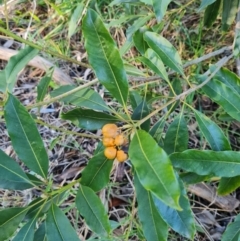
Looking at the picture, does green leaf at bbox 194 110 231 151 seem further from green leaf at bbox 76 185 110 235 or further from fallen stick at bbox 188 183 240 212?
fallen stick at bbox 188 183 240 212

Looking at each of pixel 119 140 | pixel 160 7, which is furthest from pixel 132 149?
pixel 160 7

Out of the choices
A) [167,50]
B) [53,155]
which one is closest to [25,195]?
[53,155]

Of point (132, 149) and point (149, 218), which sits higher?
point (132, 149)

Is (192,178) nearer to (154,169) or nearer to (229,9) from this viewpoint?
(154,169)

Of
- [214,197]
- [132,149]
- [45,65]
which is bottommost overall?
[214,197]

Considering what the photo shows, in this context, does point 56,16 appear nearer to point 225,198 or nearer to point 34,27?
point 34,27

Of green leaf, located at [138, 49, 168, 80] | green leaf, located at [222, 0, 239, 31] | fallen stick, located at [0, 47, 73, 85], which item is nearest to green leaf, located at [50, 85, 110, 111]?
green leaf, located at [138, 49, 168, 80]
